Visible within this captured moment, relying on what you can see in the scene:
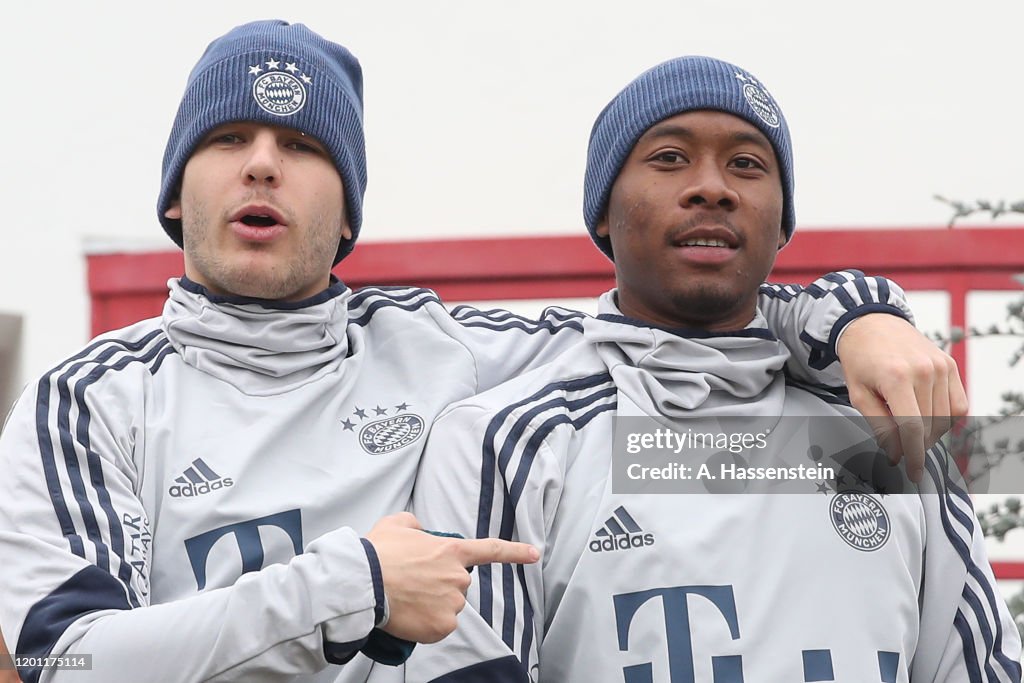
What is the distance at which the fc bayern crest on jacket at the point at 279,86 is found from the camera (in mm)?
1944

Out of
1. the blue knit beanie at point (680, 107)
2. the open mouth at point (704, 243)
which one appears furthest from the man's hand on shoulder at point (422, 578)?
the blue knit beanie at point (680, 107)

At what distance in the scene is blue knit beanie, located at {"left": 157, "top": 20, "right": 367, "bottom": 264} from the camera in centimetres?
195

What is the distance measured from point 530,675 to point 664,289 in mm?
567

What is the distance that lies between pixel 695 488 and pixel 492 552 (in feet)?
1.32

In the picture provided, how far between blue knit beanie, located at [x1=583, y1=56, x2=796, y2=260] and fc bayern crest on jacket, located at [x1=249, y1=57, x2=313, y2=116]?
17.4 inches

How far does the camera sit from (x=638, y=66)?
3.39 metres

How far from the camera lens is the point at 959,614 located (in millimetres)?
1851

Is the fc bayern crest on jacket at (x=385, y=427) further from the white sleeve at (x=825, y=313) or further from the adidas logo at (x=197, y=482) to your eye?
the white sleeve at (x=825, y=313)

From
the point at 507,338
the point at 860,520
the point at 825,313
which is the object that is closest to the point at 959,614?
the point at 860,520

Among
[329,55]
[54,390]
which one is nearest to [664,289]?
[329,55]

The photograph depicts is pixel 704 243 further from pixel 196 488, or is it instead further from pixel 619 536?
pixel 196 488

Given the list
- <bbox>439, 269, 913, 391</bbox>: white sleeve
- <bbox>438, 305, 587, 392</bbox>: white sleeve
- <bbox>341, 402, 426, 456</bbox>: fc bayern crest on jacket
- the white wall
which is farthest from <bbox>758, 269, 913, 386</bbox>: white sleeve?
the white wall

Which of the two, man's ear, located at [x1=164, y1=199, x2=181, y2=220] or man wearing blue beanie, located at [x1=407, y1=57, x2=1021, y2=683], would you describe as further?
man's ear, located at [x1=164, y1=199, x2=181, y2=220]

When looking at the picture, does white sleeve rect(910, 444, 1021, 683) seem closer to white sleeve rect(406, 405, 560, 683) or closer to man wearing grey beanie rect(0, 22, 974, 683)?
man wearing grey beanie rect(0, 22, 974, 683)
